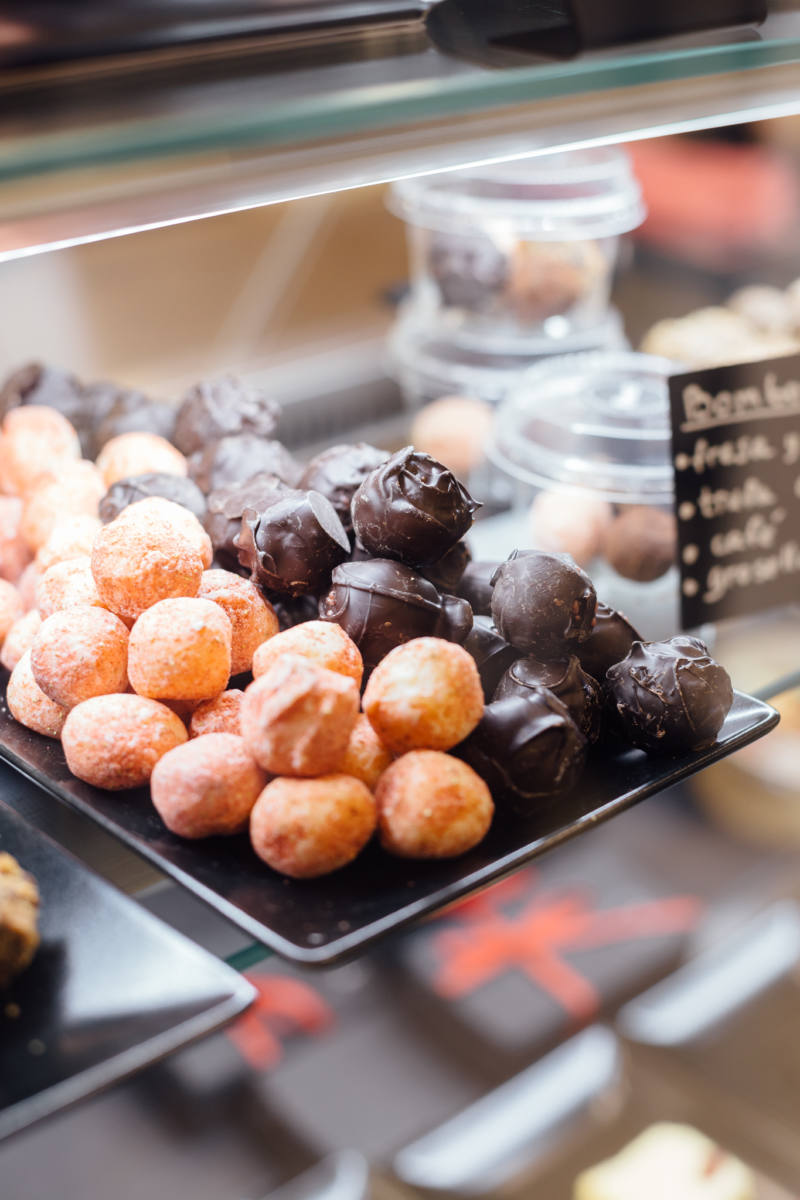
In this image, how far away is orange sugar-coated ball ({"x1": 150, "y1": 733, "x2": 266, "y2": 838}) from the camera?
93cm

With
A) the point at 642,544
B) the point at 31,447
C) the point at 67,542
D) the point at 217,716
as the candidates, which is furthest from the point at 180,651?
the point at 642,544

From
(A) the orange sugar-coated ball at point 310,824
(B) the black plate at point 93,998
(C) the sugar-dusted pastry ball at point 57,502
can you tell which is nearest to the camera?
(B) the black plate at point 93,998

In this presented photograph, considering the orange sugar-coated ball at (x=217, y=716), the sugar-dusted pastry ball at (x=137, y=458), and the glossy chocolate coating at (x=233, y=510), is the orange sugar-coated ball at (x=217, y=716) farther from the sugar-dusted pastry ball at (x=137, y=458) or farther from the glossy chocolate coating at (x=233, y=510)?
the sugar-dusted pastry ball at (x=137, y=458)

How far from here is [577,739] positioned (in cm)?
99

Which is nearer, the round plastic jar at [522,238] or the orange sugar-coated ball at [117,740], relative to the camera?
the orange sugar-coated ball at [117,740]

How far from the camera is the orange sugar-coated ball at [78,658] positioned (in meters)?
1.02

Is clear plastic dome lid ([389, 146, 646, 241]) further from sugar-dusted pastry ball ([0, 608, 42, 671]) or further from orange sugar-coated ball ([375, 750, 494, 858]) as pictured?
orange sugar-coated ball ([375, 750, 494, 858])

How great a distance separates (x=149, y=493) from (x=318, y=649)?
349 millimetres

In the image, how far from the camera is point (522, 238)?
6.40ft

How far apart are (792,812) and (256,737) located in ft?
4.26

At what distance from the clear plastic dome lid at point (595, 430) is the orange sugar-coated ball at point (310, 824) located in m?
0.79

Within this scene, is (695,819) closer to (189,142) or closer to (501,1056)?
(501,1056)

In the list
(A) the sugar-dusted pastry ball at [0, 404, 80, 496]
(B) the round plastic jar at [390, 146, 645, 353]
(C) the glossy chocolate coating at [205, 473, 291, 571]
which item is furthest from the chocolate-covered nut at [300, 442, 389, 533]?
(B) the round plastic jar at [390, 146, 645, 353]

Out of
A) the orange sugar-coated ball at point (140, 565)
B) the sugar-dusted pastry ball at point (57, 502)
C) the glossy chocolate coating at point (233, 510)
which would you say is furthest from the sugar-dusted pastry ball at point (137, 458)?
the orange sugar-coated ball at point (140, 565)
